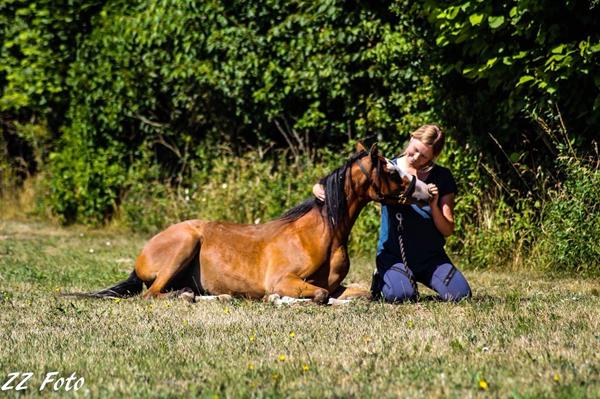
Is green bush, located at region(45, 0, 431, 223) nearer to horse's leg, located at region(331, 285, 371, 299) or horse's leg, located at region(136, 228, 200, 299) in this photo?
horse's leg, located at region(331, 285, 371, 299)

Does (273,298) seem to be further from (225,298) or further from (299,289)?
(225,298)

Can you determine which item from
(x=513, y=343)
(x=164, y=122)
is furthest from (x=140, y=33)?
(x=513, y=343)

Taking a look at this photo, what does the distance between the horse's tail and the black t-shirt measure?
2.20 meters

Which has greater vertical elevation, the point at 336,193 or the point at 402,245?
the point at 336,193

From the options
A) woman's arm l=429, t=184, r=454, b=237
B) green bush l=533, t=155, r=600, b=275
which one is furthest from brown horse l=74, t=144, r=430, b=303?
green bush l=533, t=155, r=600, b=275

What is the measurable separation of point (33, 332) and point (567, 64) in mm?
5196

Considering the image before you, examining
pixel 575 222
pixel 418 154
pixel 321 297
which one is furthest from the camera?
pixel 575 222

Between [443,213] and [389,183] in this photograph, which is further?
[443,213]

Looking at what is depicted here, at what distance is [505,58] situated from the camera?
9.58 m

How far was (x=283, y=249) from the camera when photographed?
8125 mm

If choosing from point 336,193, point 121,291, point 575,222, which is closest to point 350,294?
point 336,193

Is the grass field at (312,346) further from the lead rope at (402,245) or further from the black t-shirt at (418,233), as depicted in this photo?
the black t-shirt at (418,233)

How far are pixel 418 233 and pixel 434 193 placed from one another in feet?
1.52

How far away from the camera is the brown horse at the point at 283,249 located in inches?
305
